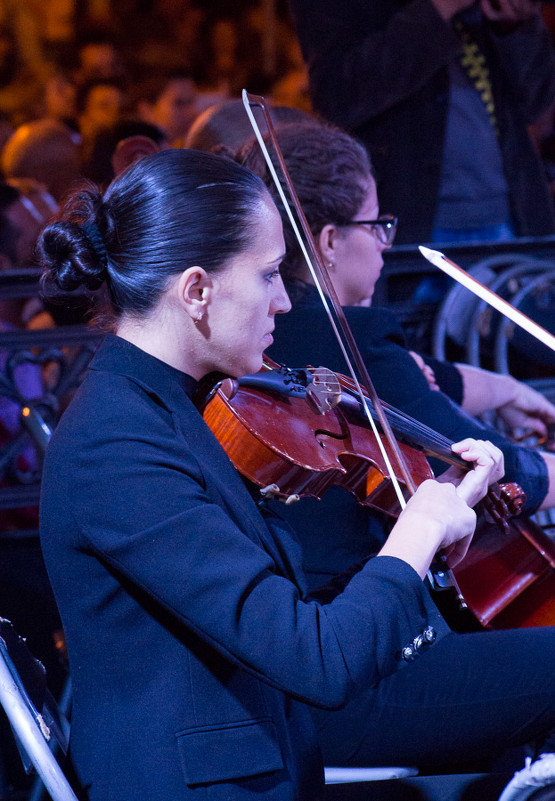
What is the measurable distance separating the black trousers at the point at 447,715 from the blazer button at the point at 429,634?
0.30 metres

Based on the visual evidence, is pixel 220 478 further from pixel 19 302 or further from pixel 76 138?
pixel 76 138

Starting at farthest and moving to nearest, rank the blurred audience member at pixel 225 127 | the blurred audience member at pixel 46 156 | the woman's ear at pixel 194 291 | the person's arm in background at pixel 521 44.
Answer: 1. the blurred audience member at pixel 46 156
2. the person's arm in background at pixel 521 44
3. the blurred audience member at pixel 225 127
4. the woman's ear at pixel 194 291

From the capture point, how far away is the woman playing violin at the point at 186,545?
874mm

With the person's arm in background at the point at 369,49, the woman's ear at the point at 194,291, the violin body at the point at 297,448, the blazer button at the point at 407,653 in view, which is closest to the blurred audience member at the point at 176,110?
the person's arm in background at the point at 369,49

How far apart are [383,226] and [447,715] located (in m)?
0.83

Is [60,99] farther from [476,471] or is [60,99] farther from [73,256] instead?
[476,471]

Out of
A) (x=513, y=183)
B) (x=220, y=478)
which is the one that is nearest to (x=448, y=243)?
(x=513, y=183)

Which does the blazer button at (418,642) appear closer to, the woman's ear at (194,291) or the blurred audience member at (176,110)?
the woman's ear at (194,291)

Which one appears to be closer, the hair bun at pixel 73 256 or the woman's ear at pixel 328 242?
the hair bun at pixel 73 256

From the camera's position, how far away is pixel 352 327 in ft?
4.87

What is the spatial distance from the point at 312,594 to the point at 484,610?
32cm

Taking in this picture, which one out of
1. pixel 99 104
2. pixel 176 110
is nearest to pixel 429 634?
pixel 176 110

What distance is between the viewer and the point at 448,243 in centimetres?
247

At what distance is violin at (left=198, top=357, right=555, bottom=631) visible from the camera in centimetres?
109
